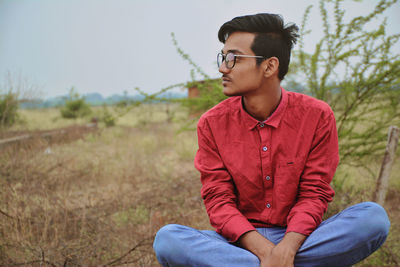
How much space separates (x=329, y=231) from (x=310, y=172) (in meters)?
0.43

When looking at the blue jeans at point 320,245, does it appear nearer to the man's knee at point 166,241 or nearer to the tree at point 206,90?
the man's knee at point 166,241

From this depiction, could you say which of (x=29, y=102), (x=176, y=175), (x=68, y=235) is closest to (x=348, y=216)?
(x=68, y=235)

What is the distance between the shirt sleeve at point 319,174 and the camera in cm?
194

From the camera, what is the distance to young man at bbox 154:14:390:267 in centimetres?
181

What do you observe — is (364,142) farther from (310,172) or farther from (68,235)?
(68,235)

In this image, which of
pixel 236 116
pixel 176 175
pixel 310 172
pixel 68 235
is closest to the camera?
pixel 310 172

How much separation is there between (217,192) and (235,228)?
292 millimetres

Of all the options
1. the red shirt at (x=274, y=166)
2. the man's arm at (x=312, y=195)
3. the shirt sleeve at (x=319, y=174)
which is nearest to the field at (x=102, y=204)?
the red shirt at (x=274, y=166)

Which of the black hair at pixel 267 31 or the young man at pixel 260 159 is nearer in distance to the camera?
the young man at pixel 260 159

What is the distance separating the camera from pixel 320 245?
1708 mm

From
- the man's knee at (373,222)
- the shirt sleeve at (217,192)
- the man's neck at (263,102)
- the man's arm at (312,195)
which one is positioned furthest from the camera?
the man's neck at (263,102)

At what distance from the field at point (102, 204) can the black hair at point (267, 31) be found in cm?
180

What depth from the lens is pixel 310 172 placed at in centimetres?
202

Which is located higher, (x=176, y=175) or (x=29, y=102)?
(x=29, y=102)
